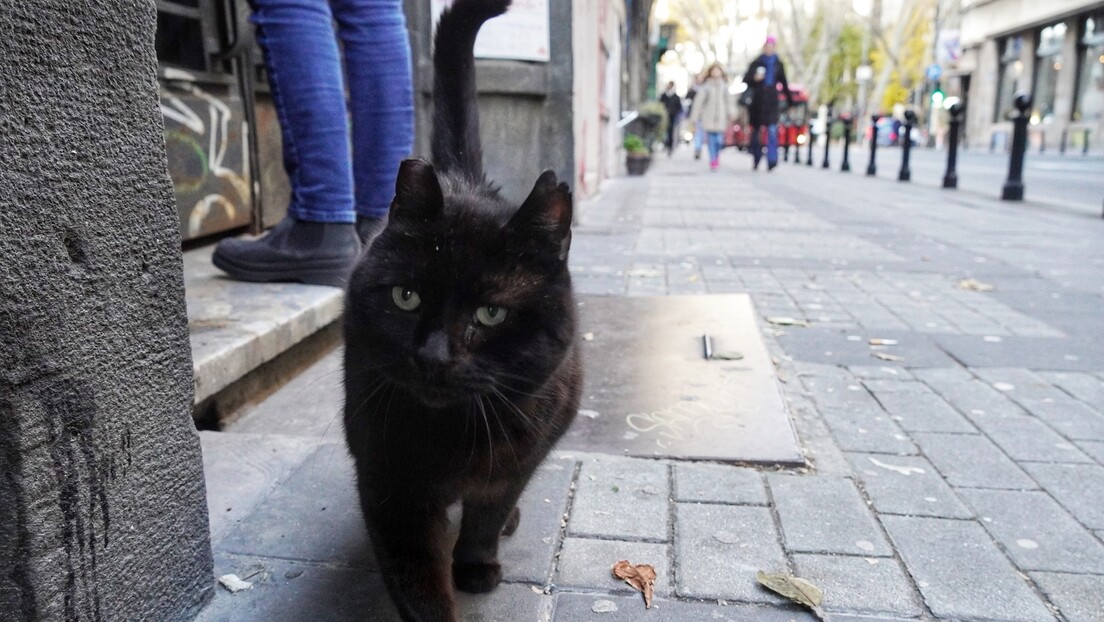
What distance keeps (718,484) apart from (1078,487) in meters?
0.97

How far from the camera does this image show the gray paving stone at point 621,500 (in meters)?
1.78

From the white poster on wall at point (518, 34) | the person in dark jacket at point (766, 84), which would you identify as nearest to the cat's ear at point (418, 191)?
the white poster on wall at point (518, 34)

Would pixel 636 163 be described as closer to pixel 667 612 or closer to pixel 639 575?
pixel 639 575

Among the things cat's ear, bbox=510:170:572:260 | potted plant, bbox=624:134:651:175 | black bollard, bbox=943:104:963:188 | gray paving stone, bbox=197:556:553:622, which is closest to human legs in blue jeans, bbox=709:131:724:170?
potted plant, bbox=624:134:651:175

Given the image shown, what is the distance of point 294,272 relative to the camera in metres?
2.97

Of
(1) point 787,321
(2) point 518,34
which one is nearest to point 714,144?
(2) point 518,34

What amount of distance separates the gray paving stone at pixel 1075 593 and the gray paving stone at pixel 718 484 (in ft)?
1.95

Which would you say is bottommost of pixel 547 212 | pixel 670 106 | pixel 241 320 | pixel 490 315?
pixel 241 320

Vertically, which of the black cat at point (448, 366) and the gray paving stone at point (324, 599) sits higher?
the black cat at point (448, 366)

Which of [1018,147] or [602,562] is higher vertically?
[1018,147]

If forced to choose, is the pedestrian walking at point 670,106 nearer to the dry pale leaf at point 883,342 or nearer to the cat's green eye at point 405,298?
the dry pale leaf at point 883,342

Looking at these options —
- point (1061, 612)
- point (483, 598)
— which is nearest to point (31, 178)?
point (483, 598)

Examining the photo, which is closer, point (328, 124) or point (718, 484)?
point (718, 484)

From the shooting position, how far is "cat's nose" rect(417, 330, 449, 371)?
127 centimetres
